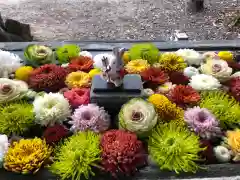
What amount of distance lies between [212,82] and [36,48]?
1.36 metres

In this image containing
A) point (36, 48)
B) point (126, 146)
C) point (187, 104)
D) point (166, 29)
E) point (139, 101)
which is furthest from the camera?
point (166, 29)

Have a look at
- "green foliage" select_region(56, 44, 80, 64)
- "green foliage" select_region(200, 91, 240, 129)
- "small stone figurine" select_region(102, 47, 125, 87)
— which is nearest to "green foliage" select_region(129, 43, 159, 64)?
"green foliage" select_region(56, 44, 80, 64)

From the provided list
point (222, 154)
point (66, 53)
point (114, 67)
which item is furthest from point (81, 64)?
point (222, 154)

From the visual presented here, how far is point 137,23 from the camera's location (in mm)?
7121

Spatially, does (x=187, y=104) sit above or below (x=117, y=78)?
below

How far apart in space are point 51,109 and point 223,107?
1.06 metres

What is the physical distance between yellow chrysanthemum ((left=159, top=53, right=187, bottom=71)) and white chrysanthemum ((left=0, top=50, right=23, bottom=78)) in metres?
1.09

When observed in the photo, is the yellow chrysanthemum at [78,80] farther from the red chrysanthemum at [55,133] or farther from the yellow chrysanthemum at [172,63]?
the yellow chrysanthemum at [172,63]

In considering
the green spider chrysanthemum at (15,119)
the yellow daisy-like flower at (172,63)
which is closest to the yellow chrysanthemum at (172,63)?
the yellow daisy-like flower at (172,63)

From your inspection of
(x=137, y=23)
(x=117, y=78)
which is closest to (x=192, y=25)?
(x=137, y=23)

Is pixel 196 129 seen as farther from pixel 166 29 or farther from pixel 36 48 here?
pixel 166 29

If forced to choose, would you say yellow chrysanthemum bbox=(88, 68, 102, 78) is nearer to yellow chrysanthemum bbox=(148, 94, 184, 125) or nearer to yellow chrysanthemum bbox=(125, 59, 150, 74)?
yellow chrysanthemum bbox=(125, 59, 150, 74)

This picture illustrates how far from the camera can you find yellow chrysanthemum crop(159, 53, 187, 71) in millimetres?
2725

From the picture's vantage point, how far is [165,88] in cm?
250
